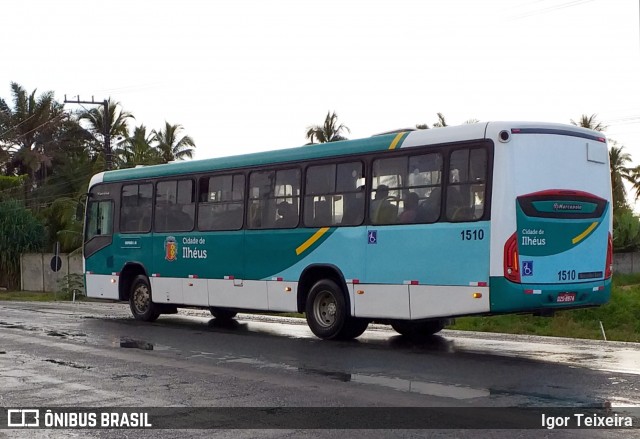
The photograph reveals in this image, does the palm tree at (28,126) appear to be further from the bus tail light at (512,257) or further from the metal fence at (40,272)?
the bus tail light at (512,257)

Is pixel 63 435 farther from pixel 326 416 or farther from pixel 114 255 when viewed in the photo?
pixel 114 255

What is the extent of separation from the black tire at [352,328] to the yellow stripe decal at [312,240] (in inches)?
59.0

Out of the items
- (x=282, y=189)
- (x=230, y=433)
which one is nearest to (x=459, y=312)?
(x=282, y=189)

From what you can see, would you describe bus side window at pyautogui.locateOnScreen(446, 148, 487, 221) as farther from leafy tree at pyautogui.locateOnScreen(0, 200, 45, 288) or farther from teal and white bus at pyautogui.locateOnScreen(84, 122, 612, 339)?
leafy tree at pyautogui.locateOnScreen(0, 200, 45, 288)

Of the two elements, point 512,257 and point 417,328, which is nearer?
point 512,257

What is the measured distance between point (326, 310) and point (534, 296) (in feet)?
13.7

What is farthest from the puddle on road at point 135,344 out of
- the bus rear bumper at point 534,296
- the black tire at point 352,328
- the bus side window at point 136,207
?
the bus rear bumper at point 534,296

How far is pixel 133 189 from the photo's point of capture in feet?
67.0

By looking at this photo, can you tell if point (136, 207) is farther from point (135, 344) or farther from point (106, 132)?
point (106, 132)

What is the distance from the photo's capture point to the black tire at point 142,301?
19.8m

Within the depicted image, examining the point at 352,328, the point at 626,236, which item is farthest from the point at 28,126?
the point at 352,328

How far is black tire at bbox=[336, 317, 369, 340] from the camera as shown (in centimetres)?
1515

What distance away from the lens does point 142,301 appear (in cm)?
2014

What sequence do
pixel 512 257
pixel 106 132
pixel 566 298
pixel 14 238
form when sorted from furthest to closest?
1. pixel 14 238
2. pixel 106 132
3. pixel 566 298
4. pixel 512 257
